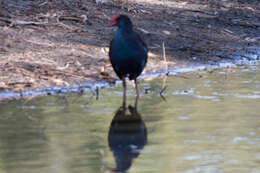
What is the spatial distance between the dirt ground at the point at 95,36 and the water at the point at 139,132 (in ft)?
4.50

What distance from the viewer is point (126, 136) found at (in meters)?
6.80

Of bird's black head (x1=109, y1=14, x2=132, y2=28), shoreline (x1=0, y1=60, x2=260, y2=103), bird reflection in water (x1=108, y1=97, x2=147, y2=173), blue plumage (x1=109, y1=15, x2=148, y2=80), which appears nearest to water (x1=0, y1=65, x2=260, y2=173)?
bird reflection in water (x1=108, y1=97, x2=147, y2=173)

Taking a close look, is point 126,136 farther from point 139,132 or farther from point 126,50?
point 126,50

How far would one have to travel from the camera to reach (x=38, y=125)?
7.27 meters

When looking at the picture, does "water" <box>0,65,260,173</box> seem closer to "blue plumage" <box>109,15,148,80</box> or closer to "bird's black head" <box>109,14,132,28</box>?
"blue plumage" <box>109,15,148,80</box>

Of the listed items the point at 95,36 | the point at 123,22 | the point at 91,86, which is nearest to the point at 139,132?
the point at 123,22

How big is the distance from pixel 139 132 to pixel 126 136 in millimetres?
209

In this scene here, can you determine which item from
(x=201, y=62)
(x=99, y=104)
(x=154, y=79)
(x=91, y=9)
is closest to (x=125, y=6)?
(x=91, y=9)

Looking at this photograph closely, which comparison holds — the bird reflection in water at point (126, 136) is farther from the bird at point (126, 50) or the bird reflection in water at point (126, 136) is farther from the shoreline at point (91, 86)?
the shoreline at point (91, 86)

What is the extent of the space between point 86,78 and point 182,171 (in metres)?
5.04

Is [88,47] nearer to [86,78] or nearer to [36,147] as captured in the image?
[86,78]

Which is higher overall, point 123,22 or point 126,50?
point 123,22

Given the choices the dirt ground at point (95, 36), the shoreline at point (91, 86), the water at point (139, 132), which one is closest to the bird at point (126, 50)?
the water at point (139, 132)

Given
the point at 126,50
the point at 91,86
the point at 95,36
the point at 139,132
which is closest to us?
the point at 139,132
